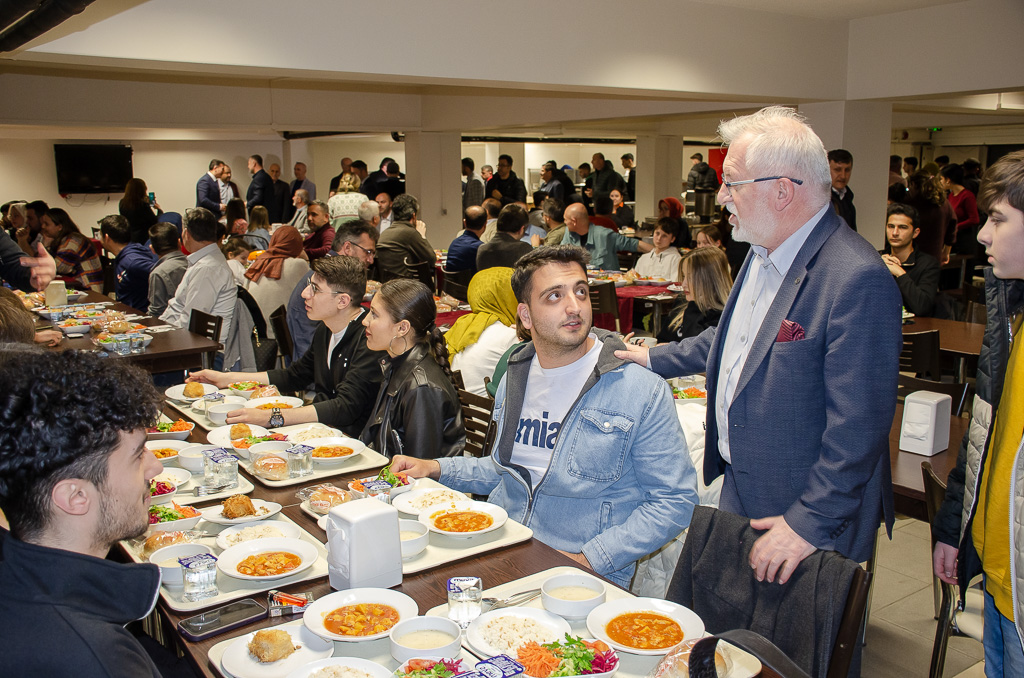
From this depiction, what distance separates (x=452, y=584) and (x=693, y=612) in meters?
0.51

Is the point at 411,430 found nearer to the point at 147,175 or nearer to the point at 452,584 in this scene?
the point at 452,584

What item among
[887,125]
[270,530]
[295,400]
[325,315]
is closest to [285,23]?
[325,315]

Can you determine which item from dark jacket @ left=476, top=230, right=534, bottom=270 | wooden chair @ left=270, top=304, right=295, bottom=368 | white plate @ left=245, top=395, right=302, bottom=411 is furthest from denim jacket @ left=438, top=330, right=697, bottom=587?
dark jacket @ left=476, top=230, right=534, bottom=270

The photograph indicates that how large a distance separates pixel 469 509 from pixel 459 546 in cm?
18

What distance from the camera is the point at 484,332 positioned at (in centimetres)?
402

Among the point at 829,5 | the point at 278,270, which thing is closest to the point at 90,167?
the point at 278,270

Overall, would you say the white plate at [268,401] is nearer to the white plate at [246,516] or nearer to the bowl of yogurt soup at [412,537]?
the white plate at [246,516]

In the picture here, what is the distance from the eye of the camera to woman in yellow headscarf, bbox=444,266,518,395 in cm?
396

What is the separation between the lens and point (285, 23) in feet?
17.0

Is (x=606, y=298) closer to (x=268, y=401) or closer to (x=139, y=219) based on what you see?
(x=268, y=401)

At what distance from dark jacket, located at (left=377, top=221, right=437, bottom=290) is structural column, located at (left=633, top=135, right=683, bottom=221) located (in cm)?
828

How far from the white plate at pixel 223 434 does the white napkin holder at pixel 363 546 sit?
1177mm

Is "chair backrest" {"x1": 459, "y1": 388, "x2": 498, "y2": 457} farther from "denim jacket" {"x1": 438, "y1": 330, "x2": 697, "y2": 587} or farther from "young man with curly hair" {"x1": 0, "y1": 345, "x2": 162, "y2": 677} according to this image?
"young man with curly hair" {"x1": 0, "y1": 345, "x2": 162, "y2": 677}

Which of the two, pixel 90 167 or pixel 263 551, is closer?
pixel 263 551
